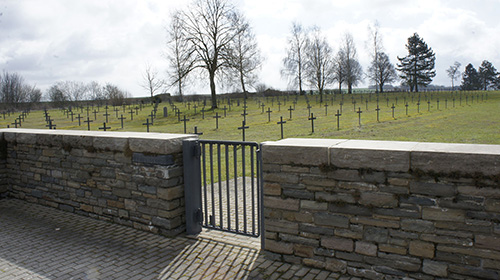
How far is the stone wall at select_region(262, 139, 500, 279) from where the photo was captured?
308 centimetres

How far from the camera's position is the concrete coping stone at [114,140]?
4.80 metres

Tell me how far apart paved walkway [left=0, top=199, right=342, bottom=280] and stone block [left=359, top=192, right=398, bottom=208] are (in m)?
0.84

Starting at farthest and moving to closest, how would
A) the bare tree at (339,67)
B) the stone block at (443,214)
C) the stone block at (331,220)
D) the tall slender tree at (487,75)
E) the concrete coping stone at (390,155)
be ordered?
1. the tall slender tree at (487,75)
2. the bare tree at (339,67)
3. the stone block at (331,220)
4. the stone block at (443,214)
5. the concrete coping stone at (390,155)

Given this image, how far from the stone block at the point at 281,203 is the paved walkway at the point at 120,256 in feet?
2.00

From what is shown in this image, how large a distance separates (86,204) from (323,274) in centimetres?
392

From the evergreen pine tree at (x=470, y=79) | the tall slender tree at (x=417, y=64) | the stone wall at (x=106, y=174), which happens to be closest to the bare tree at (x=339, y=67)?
the tall slender tree at (x=417, y=64)

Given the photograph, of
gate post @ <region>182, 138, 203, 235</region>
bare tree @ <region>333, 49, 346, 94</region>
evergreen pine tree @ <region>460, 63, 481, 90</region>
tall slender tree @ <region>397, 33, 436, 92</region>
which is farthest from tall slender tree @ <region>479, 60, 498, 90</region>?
gate post @ <region>182, 138, 203, 235</region>

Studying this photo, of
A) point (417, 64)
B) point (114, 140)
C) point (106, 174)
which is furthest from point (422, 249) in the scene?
point (417, 64)

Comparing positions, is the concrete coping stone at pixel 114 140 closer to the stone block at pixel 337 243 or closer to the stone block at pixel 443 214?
the stone block at pixel 337 243

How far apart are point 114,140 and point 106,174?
0.59m

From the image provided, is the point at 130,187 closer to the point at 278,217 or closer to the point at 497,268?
the point at 278,217

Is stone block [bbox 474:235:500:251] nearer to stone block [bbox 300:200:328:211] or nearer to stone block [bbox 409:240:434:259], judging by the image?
stone block [bbox 409:240:434:259]

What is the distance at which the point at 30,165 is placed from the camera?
22.1ft

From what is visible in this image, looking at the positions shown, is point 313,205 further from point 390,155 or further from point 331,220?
point 390,155
